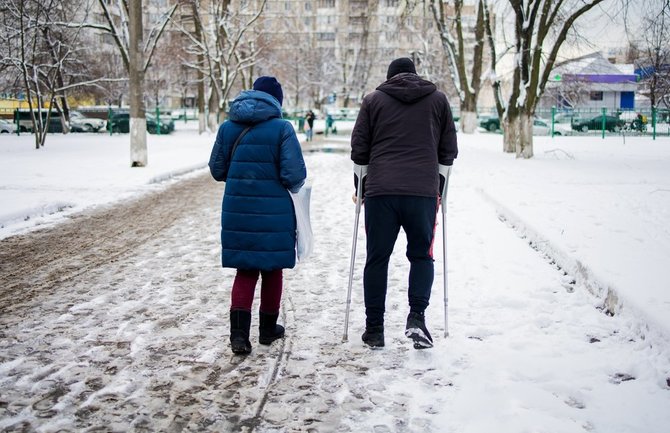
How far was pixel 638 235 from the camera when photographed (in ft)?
25.7

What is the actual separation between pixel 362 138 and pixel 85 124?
49.2 m

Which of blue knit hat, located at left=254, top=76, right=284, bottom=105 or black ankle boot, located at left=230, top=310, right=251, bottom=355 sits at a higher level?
blue knit hat, located at left=254, top=76, right=284, bottom=105

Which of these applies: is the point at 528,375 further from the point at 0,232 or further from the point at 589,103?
the point at 589,103

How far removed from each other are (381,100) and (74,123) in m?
49.5

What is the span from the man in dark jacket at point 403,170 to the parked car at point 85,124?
48861mm

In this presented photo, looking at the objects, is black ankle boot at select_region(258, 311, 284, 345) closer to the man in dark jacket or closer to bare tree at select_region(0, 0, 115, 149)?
the man in dark jacket

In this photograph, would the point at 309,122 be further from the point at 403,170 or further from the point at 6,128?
the point at 403,170

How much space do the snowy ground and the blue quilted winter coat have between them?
0.74m

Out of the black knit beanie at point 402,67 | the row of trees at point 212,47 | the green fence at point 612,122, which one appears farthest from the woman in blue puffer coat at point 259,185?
the green fence at point 612,122

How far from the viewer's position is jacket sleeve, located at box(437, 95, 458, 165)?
4.50 meters

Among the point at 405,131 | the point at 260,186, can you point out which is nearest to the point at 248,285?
the point at 260,186

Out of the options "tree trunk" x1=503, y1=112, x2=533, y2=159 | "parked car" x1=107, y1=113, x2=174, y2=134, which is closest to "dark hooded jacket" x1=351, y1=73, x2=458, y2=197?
"tree trunk" x1=503, y1=112, x2=533, y2=159

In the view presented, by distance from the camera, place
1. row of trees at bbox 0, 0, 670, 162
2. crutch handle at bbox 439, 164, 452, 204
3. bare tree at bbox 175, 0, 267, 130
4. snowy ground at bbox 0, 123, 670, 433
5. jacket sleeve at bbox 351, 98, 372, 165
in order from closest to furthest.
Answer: snowy ground at bbox 0, 123, 670, 433 → jacket sleeve at bbox 351, 98, 372, 165 → crutch handle at bbox 439, 164, 452, 204 → row of trees at bbox 0, 0, 670, 162 → bare tree at bbox 175, 0, 267, 130

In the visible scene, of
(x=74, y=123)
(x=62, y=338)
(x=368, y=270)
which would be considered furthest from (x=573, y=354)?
(x=74, y=123)
